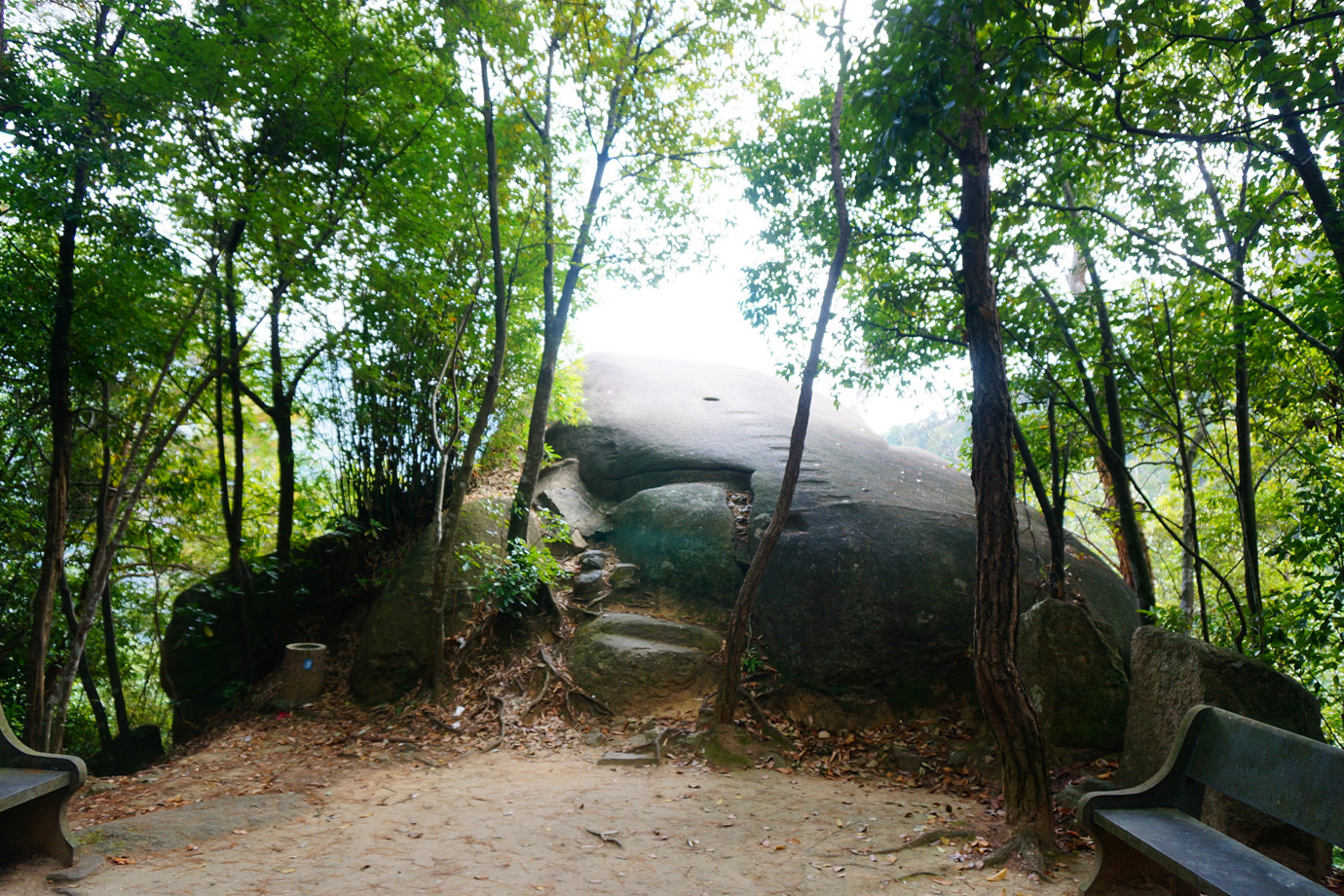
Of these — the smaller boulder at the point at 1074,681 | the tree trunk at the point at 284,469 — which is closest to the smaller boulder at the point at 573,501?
the tree trunk at the point at 284,469

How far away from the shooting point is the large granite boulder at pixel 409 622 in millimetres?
6777

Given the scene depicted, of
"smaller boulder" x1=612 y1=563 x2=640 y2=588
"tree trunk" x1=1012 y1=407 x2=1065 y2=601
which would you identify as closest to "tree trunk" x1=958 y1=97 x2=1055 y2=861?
"tree trunk" x1=1012 y1=407 x2=1065 y2=601

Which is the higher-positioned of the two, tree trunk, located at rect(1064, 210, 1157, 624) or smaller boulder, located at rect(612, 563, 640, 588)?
tree trunk, located at rect(1064, 210, 1157, 624)

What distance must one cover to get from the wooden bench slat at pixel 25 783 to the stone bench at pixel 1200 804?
4295 millimetres

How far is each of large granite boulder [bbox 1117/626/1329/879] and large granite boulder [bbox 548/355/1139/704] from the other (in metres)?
1.46

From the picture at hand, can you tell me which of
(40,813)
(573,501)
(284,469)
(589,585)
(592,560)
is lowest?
(40,813)

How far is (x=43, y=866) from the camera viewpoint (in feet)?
9.86

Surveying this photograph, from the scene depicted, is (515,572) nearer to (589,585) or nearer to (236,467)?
(589,585)

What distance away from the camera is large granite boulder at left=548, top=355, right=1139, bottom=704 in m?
5.72

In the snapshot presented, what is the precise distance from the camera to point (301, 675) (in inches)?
269

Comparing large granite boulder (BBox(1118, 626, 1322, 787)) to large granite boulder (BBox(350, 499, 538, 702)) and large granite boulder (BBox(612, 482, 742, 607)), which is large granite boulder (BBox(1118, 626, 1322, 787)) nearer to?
large granite boulder (BBox(612, 482, 742, 607))

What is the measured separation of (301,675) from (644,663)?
351 cm

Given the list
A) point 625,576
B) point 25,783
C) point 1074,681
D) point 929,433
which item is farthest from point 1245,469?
point 929,433

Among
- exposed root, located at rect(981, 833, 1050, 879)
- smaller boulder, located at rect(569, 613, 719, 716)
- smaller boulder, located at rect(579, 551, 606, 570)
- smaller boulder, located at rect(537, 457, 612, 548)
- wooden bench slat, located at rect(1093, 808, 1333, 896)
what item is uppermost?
smaller boulder, located at rect(537, 457, 612, 548)
